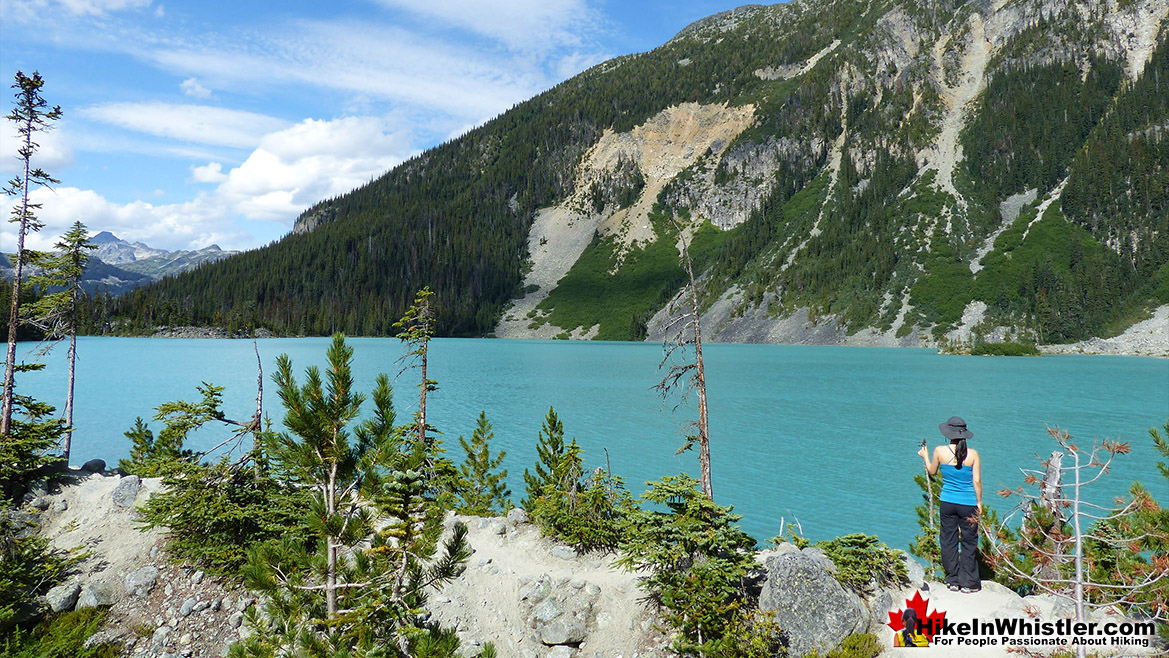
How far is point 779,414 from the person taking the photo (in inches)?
1864

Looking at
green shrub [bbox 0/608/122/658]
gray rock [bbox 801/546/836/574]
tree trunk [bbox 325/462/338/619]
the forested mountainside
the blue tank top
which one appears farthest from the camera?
the forested mountainside

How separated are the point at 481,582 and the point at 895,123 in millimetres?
217179

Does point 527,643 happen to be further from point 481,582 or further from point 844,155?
point 844,155

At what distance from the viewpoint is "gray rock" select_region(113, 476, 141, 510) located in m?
16.0

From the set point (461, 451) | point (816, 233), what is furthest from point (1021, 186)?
point (461, 451)

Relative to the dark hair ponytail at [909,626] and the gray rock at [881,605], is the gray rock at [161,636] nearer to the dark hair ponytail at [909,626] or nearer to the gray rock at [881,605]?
the gray rock at [881,605]

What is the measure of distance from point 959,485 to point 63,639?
18872 millimetres

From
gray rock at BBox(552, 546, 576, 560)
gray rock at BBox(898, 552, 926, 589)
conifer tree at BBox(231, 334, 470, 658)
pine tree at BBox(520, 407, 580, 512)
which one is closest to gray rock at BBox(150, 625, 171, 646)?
conifer tree at BBox(231, 334, 470, 658)

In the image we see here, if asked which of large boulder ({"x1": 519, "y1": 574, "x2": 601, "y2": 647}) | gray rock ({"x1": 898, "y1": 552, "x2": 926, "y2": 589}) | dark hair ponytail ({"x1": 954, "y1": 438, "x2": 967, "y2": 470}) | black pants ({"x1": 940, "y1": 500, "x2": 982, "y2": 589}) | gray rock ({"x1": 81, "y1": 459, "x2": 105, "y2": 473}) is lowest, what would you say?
large boulder ({"x1": 519, "y1": 574, "x2": 601, "y2": 647})

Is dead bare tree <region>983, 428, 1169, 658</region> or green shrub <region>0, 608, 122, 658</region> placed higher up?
dead bare tree <region>983, 428, 1169, 658</region>

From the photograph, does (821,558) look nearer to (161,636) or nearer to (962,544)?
(962,544)

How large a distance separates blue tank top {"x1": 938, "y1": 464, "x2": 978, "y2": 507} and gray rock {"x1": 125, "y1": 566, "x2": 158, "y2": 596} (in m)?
18.4

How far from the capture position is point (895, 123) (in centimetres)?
18638

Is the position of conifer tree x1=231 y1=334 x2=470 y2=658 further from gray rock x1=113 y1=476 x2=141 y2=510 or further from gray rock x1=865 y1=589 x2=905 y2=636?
gray rock x1=113 y1=476 x2=141 y2=510
